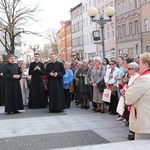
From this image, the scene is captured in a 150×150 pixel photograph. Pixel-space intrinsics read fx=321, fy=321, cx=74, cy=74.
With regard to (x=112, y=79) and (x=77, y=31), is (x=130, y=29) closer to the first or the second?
(x=77, y=31)

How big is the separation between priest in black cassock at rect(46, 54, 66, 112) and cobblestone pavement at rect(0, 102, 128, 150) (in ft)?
1.13

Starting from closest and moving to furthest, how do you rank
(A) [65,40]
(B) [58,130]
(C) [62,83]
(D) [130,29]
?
(B) [58,130], (C) [62,83], (D) [130,29], (A) [65,40]

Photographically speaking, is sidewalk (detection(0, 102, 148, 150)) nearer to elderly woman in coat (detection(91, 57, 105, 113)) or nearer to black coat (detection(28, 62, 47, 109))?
elderly woman in coat (detection(91, 57, 105, 113))

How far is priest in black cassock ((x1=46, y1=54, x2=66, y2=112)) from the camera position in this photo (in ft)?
34.3

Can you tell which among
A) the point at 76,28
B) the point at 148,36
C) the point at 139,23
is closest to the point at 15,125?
the point at 148,36

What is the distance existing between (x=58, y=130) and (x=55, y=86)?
3.12m

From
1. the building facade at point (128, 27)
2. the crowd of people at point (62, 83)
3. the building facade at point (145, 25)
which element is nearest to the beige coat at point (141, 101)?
the crowd of people at point (62, 83)

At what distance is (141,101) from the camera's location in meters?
4.32

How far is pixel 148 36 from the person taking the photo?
124ft

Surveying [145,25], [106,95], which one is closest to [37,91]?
[106,95]

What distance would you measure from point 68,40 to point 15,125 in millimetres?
81210

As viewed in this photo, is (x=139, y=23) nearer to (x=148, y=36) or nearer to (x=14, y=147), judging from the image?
(x=148, y=36)

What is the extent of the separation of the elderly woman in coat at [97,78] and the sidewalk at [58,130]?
369mm

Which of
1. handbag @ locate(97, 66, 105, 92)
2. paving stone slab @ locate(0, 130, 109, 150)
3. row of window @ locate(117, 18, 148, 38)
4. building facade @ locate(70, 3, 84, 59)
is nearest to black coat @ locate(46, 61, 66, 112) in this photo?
handbag @ locate(97, 66, 105, 92)
